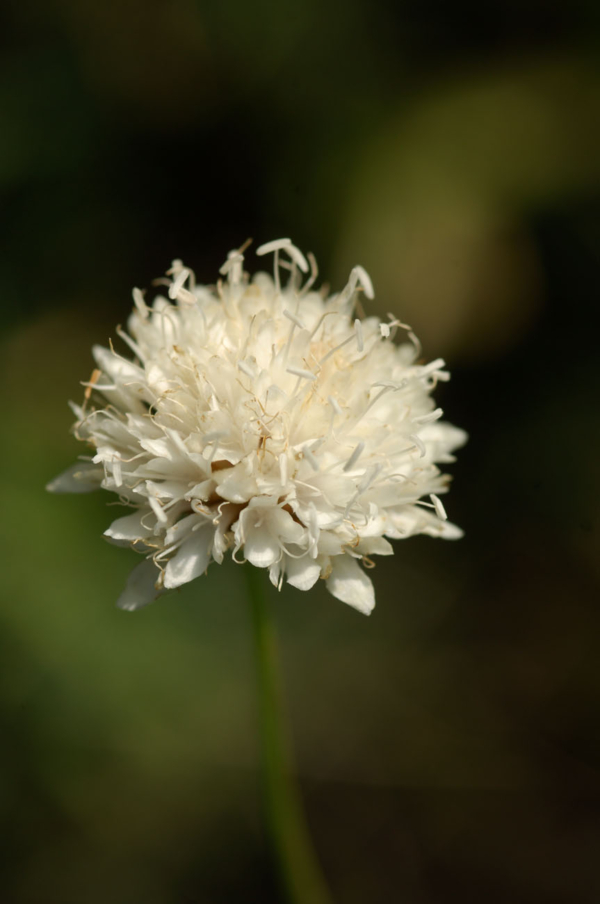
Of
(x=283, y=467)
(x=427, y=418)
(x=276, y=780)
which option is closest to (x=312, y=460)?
(x=283, y=467)

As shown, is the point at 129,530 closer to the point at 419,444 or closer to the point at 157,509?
the point at 157,509

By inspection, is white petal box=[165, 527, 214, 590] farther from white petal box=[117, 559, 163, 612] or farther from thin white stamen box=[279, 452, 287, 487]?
thin white stamen box=[279, 452, 287, 487]

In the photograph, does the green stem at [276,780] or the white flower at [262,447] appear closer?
the white flower at [262,447]

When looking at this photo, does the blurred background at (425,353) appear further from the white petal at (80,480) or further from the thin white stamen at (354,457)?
the thin white stamen at (354,457)

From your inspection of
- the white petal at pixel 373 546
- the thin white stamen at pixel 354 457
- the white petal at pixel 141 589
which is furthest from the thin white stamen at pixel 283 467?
the white petal at pixel 141 589

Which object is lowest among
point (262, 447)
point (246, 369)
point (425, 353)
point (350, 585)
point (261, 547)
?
point (350, 585)

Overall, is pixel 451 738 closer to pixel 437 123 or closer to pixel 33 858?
pixel 33 858
